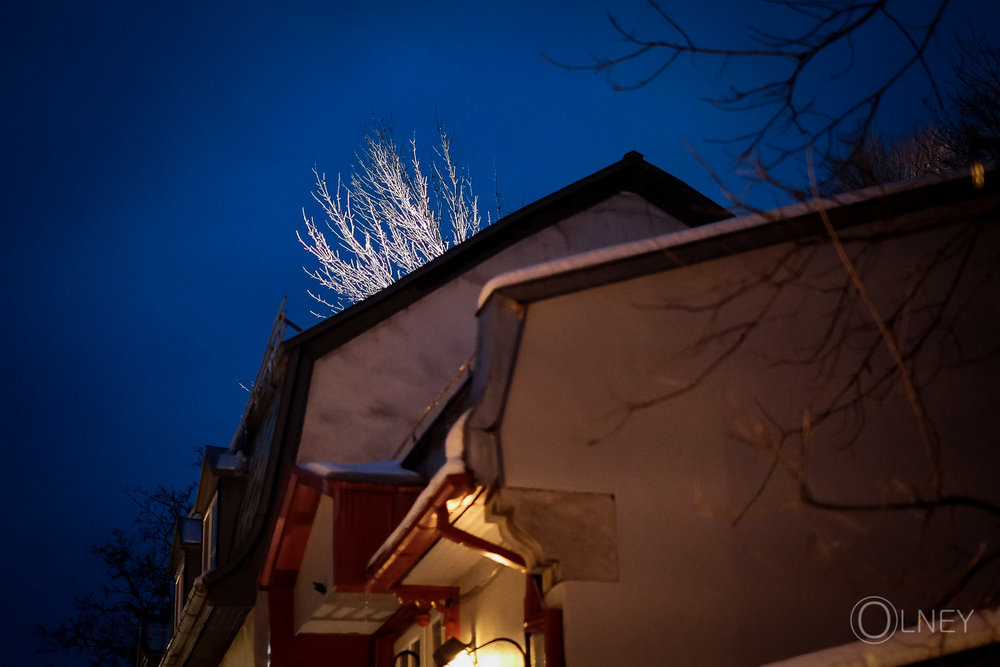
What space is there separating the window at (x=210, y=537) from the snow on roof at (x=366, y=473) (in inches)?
211

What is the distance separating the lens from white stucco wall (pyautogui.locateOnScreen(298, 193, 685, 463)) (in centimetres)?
1376

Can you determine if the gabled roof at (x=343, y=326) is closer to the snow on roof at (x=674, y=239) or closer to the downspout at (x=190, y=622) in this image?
the downspout at (x=190, y=622)

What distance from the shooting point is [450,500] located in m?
7.54

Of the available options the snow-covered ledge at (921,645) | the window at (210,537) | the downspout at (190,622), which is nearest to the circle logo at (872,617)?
the snow-covered ledge at (921,645)

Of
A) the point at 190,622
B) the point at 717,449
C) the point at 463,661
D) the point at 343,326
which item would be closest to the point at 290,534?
the point at 463,661

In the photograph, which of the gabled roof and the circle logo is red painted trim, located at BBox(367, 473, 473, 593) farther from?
the gabled roof

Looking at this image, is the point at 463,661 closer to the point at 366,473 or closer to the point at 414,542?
the point at 414,542

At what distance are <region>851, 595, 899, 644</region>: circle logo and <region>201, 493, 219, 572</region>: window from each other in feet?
31.7

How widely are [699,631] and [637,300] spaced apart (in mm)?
2411

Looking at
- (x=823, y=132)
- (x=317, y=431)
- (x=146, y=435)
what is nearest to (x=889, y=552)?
(x=823, y=132)

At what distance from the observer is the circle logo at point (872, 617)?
7.67m

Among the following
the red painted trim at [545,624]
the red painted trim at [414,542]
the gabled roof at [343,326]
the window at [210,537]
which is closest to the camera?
the red painted trim at [545,624]

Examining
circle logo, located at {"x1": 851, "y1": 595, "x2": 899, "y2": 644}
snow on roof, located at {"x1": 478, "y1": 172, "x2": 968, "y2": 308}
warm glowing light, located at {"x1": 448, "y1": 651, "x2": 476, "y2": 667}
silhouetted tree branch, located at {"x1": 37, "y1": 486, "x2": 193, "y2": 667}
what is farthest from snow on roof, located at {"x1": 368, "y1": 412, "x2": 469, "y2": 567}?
silhouetted tree branch, located at {"x1": 37, "y1": 486, "x2": 193, "y2": 667}

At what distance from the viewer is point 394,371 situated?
14117 mm
